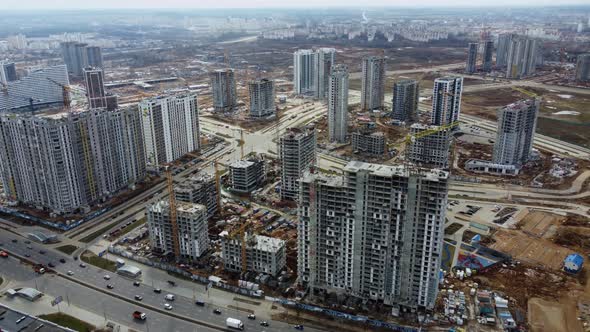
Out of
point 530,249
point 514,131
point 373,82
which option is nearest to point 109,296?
point 530,249

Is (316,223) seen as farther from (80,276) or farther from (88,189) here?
(88,189)

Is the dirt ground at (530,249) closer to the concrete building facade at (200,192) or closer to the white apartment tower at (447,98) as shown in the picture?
the concrete building facade at (200,192)

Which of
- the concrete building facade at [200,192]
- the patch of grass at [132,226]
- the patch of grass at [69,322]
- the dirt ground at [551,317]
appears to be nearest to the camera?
the dirt ground at [551,317]

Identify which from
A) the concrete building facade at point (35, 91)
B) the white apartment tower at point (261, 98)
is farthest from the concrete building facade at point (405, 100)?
the concrete building facade at point (35, 91)

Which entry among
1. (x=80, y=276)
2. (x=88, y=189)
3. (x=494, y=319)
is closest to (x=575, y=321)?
(x=494, y=319)

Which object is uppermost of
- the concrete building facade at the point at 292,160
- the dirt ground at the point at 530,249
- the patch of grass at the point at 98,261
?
the concrete building facade at the point at 292,160
